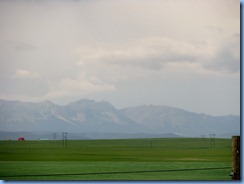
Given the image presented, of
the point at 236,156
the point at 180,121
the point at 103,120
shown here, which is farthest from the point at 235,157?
the point at 103,120

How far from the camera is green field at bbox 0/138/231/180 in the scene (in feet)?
37.1

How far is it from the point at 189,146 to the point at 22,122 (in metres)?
3.34

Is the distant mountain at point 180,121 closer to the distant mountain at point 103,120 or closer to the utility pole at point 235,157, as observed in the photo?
the distant mountain at point 103,120

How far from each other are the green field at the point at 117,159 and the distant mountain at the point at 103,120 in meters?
0.30

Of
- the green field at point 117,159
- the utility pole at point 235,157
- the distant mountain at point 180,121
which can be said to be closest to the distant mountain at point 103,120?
the distant mountain at point 180,121

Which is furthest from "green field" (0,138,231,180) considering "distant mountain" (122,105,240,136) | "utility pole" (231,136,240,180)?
"utility pole" (231,136,240,180)

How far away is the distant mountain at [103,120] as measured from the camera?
38.2 feet

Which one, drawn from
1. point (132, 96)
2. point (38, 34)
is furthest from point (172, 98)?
point (38, 34)

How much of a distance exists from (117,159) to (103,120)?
3.14 feet

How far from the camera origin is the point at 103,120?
12539 millimetres

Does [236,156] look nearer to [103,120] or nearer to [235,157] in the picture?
[235,157]

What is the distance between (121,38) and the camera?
1165 cm

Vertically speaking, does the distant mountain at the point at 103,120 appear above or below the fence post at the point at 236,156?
above

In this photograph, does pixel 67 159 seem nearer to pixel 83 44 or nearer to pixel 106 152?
pixel 106 152
